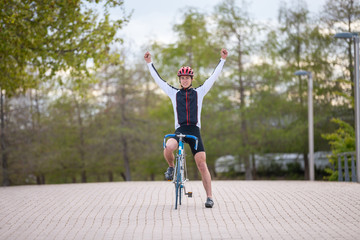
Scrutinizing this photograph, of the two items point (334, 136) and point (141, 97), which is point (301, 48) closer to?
point (141, 97)

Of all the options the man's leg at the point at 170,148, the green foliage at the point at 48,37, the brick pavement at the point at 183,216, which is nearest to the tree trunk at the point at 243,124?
the green foliage at the point at 48,37

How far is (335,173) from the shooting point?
802 inches

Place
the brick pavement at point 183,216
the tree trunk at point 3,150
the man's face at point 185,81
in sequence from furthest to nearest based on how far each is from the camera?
the tree trunk at point 3,150 < the man's face at point 185,81 < the brick pavement at point 183,216

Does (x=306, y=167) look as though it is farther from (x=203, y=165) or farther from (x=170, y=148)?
(x=170, y=148)

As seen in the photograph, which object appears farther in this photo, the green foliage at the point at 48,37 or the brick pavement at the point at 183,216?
the green foliage at the point at 48,37

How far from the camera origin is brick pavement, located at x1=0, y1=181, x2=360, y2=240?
Answer: 6.65m

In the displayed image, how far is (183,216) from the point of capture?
801 centimetres

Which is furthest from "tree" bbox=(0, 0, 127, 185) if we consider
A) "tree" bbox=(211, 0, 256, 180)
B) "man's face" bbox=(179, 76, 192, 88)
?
"tree" bbox=(211, 0, 256, 180)

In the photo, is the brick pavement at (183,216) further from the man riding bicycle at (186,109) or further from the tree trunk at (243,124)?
the tree trunk at (243,124)


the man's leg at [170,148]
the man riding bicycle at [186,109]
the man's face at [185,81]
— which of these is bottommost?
the man's leg at [170,148]

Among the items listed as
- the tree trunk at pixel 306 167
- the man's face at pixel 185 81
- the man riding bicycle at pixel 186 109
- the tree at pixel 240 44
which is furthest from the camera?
the tree at pixel 240 44

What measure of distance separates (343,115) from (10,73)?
18795 millimetres

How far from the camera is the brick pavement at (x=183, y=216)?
6652mm

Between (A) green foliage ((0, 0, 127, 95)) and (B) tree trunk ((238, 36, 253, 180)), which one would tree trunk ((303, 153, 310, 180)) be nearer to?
(B) tree trunk ((238, 36, 253, 180))
